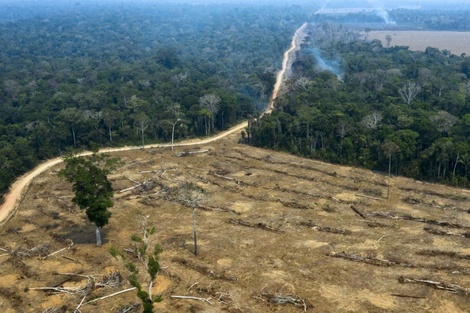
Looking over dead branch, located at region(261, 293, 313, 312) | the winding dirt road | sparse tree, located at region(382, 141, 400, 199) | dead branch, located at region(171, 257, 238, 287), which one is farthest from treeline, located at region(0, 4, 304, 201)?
sparse tree, located at region(382, 141, 400, 199)

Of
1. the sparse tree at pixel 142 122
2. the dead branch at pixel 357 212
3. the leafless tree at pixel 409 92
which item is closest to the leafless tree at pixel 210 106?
the sparse tree at pixel 142 122

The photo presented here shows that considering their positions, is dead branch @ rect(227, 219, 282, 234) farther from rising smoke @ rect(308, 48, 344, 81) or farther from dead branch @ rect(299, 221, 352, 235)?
rising smoke @ rect(308, 48, 344, 81)

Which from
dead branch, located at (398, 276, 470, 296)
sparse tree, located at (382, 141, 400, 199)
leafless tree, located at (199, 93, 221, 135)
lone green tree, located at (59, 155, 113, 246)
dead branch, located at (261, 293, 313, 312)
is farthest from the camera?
leafless tree, located at (199, 93, 221, 135)

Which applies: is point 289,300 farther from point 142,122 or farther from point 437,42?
point 437,42

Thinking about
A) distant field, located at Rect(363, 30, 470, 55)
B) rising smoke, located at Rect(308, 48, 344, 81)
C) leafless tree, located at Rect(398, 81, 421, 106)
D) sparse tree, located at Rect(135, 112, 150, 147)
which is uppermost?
distant field, located at Rect(363, 30, 470, 55)

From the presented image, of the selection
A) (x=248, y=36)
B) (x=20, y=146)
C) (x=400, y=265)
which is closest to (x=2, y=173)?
(x=20, y=146)

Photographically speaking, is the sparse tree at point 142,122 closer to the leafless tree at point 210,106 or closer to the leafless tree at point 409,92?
the leafless tree at point 210,106

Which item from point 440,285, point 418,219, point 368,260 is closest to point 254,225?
point 368,260
